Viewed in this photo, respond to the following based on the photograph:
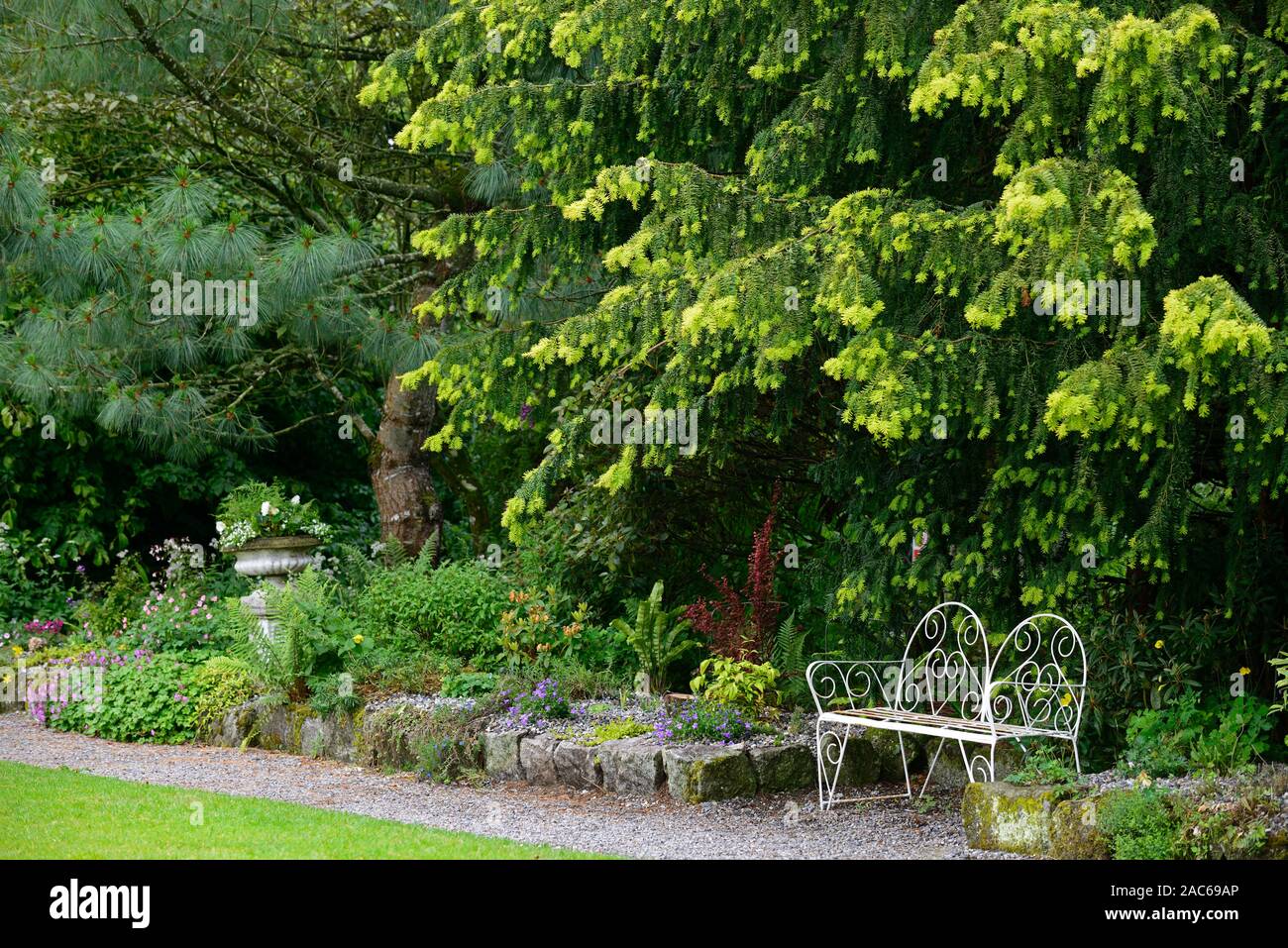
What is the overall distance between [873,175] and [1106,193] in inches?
87.2

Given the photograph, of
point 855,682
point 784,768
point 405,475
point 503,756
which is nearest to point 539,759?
point 503,756

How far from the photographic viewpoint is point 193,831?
5.42 metres

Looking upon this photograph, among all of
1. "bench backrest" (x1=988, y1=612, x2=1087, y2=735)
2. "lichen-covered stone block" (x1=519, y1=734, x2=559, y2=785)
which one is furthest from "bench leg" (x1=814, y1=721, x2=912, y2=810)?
"lichen-covered stone block" (x1=519, y1=734, x2=559, y2=785)

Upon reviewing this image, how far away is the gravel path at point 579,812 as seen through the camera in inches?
210

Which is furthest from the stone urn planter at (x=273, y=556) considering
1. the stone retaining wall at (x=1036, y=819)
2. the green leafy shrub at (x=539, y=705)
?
the stone retaining wall at (x=1036, y=819)

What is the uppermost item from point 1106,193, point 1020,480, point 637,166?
point 637,166

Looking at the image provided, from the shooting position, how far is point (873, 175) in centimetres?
633

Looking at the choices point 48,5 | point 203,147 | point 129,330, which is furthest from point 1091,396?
point 203,147

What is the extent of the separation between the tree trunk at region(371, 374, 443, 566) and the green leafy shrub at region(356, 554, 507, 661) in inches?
72.4

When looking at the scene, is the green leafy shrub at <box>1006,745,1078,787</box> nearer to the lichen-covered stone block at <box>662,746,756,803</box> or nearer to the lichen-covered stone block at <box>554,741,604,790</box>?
the lichen-covered stone block at <box>662,746,756,803</box>

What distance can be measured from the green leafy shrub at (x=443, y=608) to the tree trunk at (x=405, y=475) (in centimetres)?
184

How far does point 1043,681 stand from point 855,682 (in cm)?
138

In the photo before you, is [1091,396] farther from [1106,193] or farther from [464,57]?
[464,57]

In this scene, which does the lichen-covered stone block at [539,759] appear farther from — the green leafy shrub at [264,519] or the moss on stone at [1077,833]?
the green leafy shrub at [264,519]
